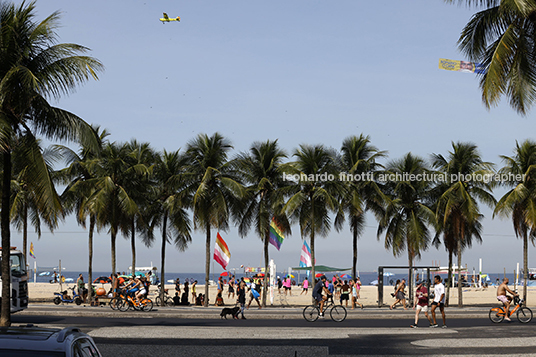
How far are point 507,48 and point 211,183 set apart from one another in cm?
2653

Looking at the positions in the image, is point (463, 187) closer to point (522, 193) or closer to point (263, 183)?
point (522, 193)

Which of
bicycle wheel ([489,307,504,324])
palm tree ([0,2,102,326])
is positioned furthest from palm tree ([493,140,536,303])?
palm tree ([0,2,102,326])

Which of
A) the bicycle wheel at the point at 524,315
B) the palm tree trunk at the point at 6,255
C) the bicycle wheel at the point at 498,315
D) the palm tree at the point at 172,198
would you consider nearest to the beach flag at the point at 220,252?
the palm tree at the point at 172,198

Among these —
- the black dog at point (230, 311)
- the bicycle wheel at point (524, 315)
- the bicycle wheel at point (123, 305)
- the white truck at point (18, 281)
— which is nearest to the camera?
the white truck at point (18, 281)

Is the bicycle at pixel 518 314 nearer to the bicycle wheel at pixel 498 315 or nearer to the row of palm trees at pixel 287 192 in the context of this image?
the bicycle wheel at pixel 498 315

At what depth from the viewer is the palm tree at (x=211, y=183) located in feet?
130

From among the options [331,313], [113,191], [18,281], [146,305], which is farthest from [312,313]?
[113,191]

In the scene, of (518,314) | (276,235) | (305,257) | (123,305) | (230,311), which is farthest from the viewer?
(305,257)

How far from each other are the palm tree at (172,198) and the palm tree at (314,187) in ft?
24.1

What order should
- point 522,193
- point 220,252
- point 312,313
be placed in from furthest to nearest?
point 220,252
point 522,193
point 312,313

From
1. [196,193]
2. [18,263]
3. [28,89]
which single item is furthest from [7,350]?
[196,193]

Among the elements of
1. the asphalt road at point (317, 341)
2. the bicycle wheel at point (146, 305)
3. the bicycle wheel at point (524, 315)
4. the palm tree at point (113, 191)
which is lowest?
the bicycle wheel at point (146, 305)

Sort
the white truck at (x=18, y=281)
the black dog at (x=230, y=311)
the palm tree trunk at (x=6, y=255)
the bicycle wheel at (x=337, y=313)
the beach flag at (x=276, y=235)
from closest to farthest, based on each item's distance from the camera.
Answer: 1. the palm tree trunk at (x=6, y=255)
2. the white truck at (x=18, y=281)
3. the bicycle wheel at (x=337, y=313)
4. the black dog at (x=230, y=311)
5. the beach flag at (x=276, y=235)

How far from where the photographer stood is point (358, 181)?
137 feet
